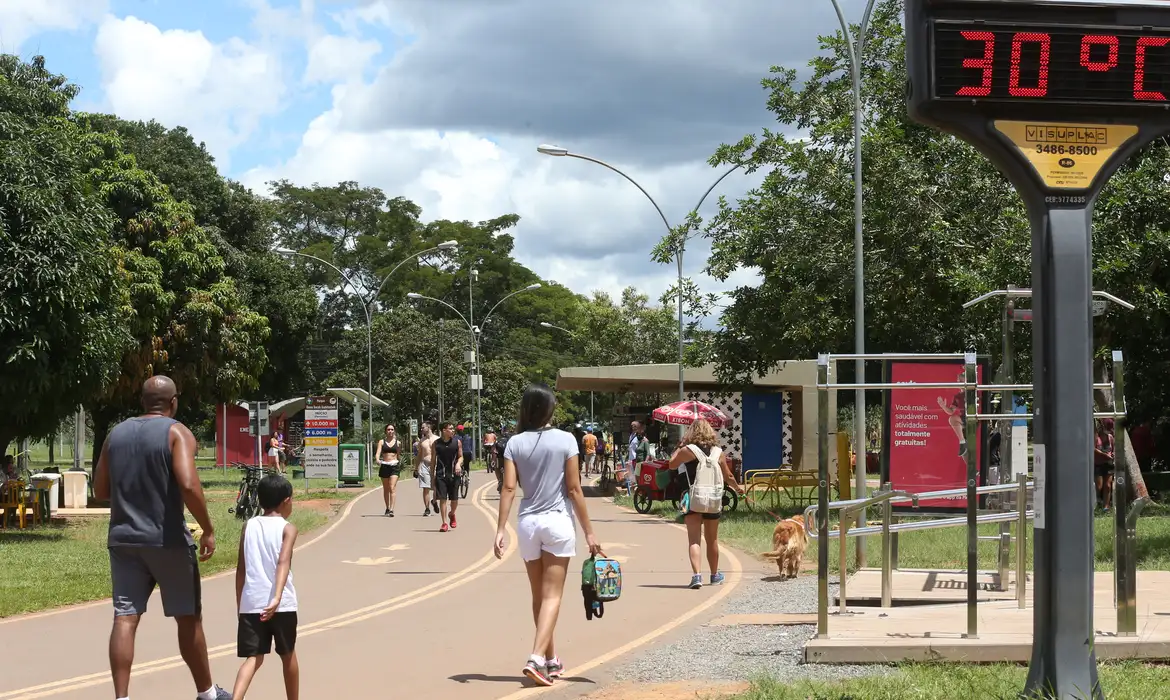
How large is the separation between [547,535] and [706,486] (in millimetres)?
5484

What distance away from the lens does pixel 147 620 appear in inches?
472

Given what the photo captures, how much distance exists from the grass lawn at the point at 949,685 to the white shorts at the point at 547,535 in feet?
4.64

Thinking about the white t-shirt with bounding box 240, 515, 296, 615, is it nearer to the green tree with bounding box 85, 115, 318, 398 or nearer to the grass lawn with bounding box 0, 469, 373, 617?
the grass lawn with bounding box 0, 469, 373, 617

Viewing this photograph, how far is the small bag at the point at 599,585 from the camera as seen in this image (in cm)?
909

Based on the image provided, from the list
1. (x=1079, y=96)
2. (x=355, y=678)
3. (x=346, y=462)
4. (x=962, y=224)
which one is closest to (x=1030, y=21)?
(x=1079, y=96)

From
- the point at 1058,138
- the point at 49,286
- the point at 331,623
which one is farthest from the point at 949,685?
the point at 49,286

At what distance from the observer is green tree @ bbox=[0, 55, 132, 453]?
803 inches

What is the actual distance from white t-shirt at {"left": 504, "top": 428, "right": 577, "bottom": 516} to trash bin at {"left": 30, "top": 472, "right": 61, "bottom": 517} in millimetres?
19702

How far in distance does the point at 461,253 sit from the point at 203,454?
2033cm

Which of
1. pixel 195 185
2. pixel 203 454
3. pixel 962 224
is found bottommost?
pixel 203 454

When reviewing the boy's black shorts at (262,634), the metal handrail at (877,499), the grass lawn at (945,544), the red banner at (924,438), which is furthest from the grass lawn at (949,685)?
the red banner at (924,438)

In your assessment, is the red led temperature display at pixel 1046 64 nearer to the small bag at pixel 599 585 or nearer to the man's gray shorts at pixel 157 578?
the small bag at pixel 599 585

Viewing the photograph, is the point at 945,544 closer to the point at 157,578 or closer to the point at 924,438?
the point at 924,438

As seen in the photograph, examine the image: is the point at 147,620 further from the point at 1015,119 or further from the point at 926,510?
the point at 926,510
